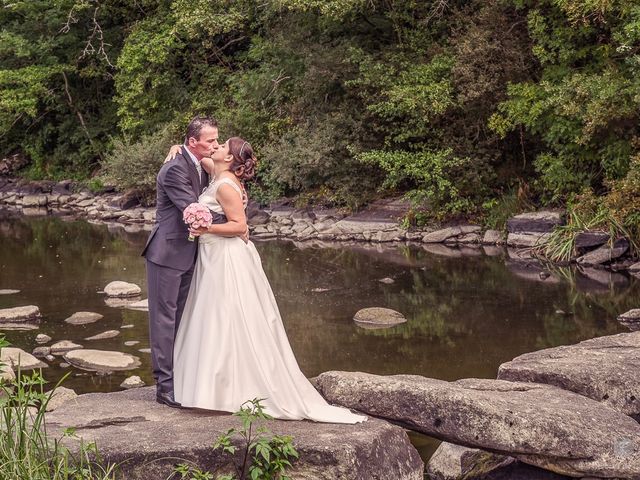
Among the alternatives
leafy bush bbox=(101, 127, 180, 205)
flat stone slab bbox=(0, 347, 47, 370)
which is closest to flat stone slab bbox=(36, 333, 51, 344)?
flat stone slab bbox=(0, 347, 47, 370)

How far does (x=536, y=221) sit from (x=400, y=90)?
4.40 meters

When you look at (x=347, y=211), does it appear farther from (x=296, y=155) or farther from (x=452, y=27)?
(x=452, y=27)

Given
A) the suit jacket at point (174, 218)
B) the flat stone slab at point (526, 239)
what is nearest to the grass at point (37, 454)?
the suit jacket at point (174, 218)

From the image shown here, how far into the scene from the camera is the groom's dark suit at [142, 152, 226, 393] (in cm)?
711

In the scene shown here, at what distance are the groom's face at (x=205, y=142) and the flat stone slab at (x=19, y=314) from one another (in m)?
7.74

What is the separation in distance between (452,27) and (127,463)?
19091 mm

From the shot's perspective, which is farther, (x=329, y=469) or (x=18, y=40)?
(x=18, y=40)

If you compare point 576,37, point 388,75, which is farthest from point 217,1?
point 576,37

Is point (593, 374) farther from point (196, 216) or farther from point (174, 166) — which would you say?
point (174, 166)

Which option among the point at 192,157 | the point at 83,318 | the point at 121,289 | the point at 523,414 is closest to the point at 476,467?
the point at 523,414

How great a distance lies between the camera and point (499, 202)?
2161 cm

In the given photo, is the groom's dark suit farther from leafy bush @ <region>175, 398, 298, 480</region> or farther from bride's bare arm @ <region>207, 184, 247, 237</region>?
leafy bush @ <region>175, 398, 298, 480</region>

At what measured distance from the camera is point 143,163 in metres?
28.4

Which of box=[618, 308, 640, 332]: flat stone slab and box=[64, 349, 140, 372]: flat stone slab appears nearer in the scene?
box=[64, 349, 140, 372]: flat stone slab
